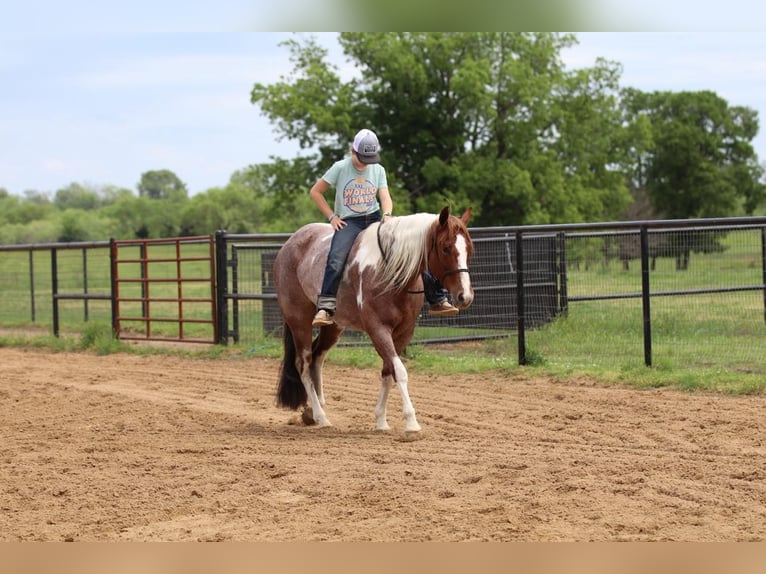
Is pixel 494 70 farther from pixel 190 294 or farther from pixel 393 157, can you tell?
pixel 190 294

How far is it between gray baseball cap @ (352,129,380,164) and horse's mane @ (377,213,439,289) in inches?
20.1

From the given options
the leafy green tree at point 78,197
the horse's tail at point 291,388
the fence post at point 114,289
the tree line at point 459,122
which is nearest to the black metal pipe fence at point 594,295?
the fence post at point 114,289

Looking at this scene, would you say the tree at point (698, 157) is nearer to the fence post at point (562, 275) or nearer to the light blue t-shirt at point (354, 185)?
the fence post at point (562, 275)

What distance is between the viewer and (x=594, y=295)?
38.7 feet

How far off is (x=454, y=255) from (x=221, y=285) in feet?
22.1

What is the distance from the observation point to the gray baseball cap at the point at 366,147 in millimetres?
6516

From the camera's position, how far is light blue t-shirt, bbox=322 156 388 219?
6.66m

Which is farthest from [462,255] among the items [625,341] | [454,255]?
[625,341]

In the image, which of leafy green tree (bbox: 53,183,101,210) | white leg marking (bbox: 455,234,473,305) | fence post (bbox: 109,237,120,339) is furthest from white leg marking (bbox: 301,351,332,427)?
leafy green tree (bbox: 53,183,101,210)

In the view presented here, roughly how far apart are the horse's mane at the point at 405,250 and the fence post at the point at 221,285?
623 cm

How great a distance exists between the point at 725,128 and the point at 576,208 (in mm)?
25759

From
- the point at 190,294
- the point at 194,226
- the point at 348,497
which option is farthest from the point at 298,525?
the point at 194,226

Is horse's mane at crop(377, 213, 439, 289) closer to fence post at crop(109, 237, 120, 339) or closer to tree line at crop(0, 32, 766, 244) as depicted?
fence post at crop(109, 237, 120, 339)

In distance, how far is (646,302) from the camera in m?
9.05
